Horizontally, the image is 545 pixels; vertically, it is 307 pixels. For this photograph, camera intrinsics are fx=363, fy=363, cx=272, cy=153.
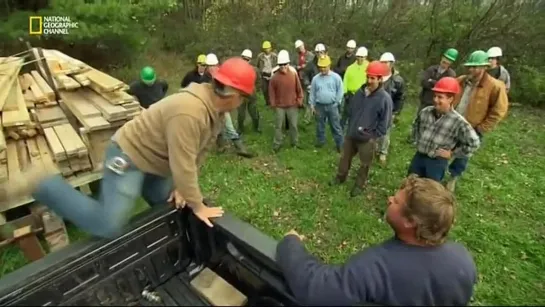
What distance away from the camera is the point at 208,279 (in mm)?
2088

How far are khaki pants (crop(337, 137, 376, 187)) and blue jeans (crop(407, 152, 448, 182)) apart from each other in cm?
69

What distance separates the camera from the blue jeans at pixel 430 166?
4.12 metres

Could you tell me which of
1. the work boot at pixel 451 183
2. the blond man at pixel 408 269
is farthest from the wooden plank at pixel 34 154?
the work boot at pixel 451 183

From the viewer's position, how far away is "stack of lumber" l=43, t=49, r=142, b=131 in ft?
14.1

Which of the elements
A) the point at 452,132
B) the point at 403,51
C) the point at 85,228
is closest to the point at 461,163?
the point at 452,132

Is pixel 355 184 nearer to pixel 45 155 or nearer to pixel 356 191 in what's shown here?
pixel 356 191

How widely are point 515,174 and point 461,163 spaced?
181 cm

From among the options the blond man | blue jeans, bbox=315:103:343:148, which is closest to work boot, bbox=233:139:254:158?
blue jeans, bbox=315:103:343:148

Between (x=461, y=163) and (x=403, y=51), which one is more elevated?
(x=403, y=51)

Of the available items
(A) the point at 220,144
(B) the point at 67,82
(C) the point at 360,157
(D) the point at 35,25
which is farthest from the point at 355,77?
(D) the point at 35,25

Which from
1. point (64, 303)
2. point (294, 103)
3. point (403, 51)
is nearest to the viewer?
point (64, 303)

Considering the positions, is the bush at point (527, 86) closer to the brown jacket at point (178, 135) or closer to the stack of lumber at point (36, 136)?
the brown jacket at point (178, 135)

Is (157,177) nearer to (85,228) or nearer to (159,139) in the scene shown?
(159,139)

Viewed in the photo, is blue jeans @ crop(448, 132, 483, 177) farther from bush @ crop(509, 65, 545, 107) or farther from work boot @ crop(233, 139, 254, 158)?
bush @ crop(509, 65, 545, 107)
